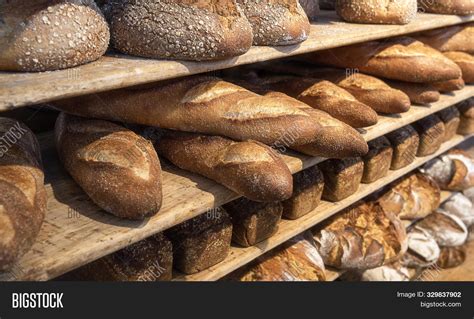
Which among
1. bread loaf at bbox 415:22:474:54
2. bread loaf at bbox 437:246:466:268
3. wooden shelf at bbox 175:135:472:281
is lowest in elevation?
bread loaf at bbox 437:246:466:268

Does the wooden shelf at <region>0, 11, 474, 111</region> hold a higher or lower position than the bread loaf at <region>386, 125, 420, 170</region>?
higher

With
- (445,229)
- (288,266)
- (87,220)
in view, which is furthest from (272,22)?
(445,229)

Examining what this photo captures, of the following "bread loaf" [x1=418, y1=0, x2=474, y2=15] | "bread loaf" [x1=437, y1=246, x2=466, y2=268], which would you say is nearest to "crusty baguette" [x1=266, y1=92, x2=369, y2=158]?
"bread loaf" [x1=418, y1=0, x2=474, y2=15]

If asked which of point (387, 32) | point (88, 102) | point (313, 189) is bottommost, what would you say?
point (313, 189)

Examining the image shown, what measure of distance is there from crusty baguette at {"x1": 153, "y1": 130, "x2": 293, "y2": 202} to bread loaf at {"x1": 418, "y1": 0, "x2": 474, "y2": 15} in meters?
1.50

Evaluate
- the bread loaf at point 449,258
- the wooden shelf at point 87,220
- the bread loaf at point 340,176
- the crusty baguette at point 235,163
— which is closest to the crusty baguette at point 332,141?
the wooden shelf at point 87,220

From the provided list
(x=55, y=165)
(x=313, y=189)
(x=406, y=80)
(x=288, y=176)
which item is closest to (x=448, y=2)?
(x=406, y=80)

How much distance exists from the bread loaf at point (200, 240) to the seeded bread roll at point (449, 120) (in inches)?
69.7

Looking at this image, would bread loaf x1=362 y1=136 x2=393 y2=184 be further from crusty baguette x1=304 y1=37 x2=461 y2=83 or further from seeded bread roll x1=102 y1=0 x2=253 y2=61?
seeded bread roll x1=102 y1=0 x2=253 y2=61

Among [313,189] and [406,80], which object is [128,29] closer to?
[313,189]

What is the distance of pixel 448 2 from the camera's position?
8.14 ft

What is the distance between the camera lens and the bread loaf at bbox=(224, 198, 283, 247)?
1.82 meters

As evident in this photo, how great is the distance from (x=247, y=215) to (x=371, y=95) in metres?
0.86

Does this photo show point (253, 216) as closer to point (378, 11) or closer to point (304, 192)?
point (304, 192)
